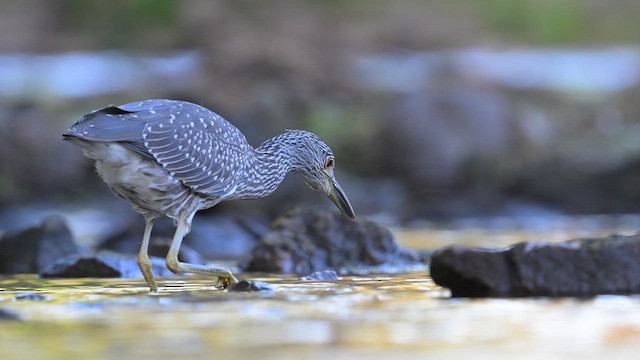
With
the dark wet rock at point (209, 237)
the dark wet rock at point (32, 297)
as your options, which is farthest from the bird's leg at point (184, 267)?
the dark wet rock at point (209, 237)

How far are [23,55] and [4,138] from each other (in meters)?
3.90

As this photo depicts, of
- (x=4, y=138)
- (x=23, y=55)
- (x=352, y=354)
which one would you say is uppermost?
(x=23, y=55)

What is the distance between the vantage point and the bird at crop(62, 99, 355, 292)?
775cm

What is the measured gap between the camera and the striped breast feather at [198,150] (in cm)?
799

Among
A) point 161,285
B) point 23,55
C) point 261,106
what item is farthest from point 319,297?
point 23,55

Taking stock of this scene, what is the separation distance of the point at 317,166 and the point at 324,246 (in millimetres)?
604

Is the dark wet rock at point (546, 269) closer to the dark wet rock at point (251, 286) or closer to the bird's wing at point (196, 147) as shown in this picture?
A: the dark wet rock at point (251, 286)

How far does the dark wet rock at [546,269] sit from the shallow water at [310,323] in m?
0.22

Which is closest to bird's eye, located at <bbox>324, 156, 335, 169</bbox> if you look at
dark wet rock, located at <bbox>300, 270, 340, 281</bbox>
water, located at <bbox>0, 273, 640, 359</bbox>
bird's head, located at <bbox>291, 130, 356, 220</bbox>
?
bird's head, located at <bbox>291, 130, 356, 220</bbox>

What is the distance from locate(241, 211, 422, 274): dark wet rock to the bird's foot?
3.52ft

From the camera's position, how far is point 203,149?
328 inches

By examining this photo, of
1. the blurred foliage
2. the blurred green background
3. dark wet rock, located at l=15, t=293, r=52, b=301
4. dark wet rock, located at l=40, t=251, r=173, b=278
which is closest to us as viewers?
dark wet rock, located at l=15, t=293, r=52, b=301

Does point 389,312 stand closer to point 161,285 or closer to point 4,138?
point 161,285

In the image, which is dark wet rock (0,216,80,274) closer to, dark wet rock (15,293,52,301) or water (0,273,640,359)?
water (0,273,640,359)
